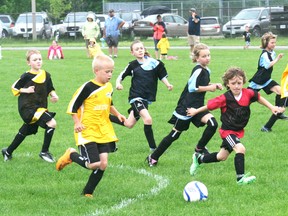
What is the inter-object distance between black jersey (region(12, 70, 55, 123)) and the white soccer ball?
3159 mm

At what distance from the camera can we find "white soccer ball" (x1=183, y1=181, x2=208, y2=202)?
765cm

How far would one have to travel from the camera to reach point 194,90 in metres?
9.44

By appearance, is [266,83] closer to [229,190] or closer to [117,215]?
[229,190]

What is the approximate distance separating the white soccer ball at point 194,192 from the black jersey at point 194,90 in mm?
1933

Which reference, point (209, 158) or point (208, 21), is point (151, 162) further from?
point (208, 21)

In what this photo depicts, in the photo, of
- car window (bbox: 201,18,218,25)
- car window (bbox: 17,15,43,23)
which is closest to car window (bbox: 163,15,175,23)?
car window (bbox: 201,18,218,25)

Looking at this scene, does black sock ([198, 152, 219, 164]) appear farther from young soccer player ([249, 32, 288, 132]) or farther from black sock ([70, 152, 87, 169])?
young soccer player ([249, 32, 288, 132])

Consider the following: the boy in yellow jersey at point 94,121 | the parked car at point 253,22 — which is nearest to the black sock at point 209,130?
the boy in yellow jersey at point 94,121

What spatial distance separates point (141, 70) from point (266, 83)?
3.17 meters

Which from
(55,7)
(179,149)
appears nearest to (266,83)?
(179,149)

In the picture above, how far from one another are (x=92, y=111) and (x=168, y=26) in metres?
37.9

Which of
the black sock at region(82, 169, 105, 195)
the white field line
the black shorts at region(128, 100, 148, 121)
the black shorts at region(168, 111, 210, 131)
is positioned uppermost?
the black shorts at region(128, 100, 148, 121)

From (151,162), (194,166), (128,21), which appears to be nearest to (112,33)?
(128,21)

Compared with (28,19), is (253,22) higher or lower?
lower
